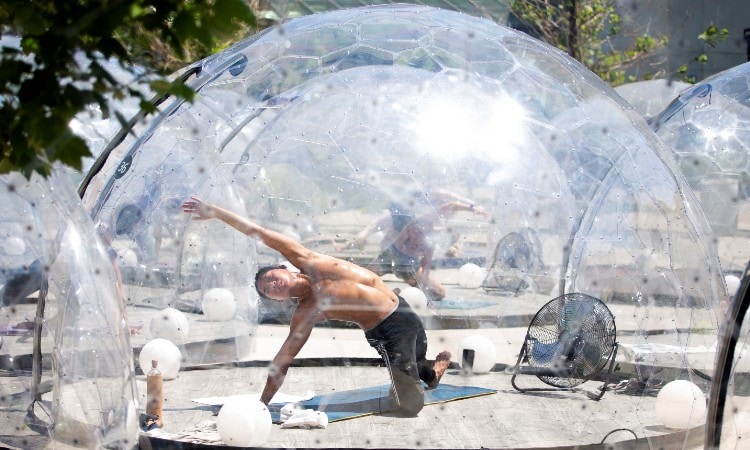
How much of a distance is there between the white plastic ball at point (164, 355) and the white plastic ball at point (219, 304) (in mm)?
319

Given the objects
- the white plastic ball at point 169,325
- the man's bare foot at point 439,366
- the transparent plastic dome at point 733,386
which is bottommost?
the transparent plastic dome at point 733,386

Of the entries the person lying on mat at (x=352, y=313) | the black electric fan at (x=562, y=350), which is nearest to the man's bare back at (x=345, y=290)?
the person lying on mat at (x=352, y=313)

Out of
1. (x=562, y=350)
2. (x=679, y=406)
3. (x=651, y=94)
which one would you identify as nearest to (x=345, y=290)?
(x=562, y=350)

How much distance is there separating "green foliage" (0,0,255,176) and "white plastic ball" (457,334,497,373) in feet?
9.51

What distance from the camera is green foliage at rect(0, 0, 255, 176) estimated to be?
105 inches

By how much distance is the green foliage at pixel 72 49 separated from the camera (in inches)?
105

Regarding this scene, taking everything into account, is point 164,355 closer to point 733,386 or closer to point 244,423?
point 244,423

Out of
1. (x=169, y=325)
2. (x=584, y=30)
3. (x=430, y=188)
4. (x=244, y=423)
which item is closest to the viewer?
(x=244, y=423)

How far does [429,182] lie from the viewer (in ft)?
18.2

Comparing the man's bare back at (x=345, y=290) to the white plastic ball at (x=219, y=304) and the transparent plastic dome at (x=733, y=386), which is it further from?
the transparent plastic dome at (x=733, y=386)

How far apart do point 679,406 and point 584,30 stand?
12911 millimetres

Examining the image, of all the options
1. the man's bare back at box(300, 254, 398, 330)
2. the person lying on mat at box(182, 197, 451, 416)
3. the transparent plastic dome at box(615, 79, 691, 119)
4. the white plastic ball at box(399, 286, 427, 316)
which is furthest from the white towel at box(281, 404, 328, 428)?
the transparent plastic dome at box(615, 79, 691, 119)

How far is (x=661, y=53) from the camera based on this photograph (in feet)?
68.0

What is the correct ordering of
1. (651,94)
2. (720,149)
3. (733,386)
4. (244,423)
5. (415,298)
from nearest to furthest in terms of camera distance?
(733,386) → (244,423) → (415,298) → (720,149) → (651,94)
